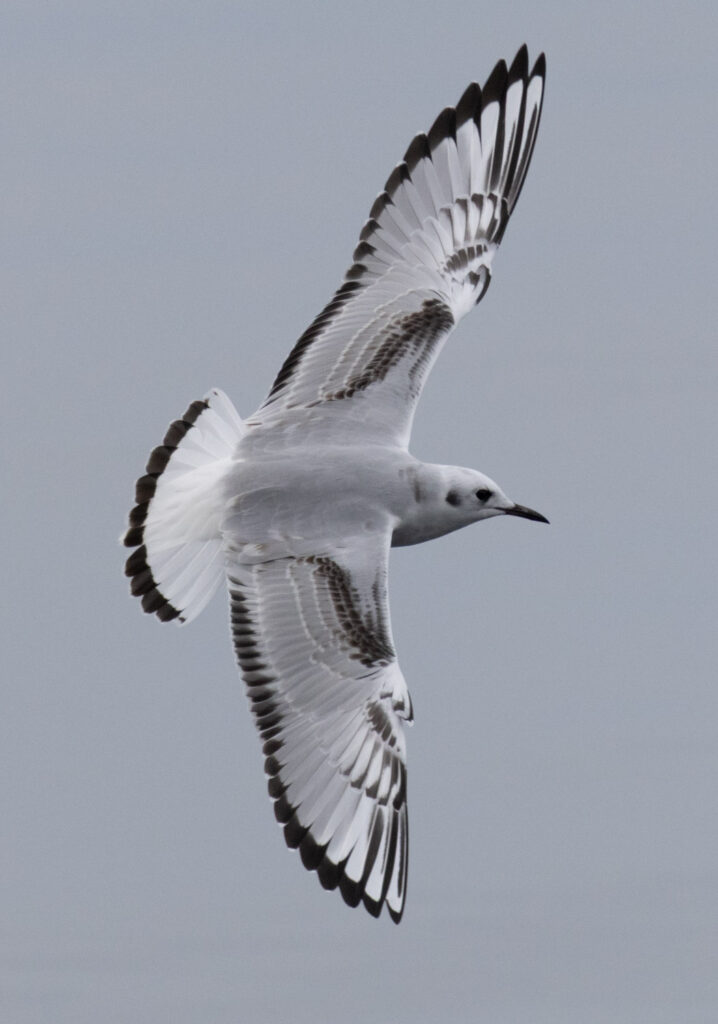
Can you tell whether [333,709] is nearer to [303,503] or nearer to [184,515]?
[303,503]

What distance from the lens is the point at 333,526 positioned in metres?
12.5

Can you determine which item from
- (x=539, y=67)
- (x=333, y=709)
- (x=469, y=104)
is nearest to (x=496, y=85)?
(x=469, y=104)

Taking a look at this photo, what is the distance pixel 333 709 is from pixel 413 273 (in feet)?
11.6

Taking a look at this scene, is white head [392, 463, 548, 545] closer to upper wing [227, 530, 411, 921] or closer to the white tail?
upper wing [227, 530, 411, 921]

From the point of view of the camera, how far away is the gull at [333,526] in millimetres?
12195

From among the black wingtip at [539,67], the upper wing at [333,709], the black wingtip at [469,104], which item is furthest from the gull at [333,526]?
the black wingtip at [539,67]

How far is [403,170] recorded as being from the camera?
570 inches

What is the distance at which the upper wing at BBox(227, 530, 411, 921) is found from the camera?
12.1m

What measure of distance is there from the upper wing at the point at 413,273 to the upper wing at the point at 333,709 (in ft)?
3.66

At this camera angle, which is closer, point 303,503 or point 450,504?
point 303,503

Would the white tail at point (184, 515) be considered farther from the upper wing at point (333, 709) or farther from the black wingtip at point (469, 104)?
the black wingtip at point (469, 104)

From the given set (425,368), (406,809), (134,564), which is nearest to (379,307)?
(425,368)

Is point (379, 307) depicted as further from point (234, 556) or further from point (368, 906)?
point (368, 906)

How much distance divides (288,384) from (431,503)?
129 cm
